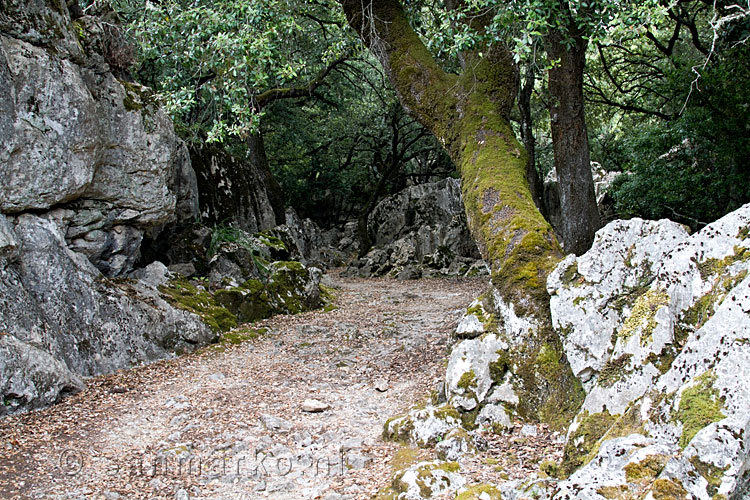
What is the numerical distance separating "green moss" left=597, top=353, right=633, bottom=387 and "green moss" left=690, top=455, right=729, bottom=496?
1.43m

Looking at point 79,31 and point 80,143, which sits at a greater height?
point 79,31

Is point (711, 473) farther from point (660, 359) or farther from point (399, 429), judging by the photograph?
point (399, 429)

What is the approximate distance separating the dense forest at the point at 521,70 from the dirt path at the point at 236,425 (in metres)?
3.33

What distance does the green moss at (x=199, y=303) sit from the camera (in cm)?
841

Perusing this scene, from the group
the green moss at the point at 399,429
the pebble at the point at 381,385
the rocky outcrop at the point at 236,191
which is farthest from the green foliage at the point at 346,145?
the green moss at the point at 399,429

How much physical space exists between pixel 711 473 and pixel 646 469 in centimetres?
27

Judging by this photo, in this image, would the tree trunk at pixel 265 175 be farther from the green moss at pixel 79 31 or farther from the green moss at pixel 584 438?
the green moss at pixel 584 438

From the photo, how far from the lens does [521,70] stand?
781 cm

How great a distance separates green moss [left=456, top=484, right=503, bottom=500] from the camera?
335cm

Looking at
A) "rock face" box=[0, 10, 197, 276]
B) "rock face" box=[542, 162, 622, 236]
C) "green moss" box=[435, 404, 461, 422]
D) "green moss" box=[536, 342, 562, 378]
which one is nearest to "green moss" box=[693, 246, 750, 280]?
"green moss" box=[536, 342, 562, 378]

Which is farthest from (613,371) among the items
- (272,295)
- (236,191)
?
(236,191)

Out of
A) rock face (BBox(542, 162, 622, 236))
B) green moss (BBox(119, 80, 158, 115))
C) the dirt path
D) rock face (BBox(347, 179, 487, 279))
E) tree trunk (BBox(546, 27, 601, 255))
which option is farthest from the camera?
rock face (BBox(542, 162, 622, 236))

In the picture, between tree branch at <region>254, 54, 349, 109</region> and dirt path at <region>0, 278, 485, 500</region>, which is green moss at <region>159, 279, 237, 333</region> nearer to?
dirt path at <region>0, 278, 485, 500</region>

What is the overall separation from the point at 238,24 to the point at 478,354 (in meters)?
5.89
